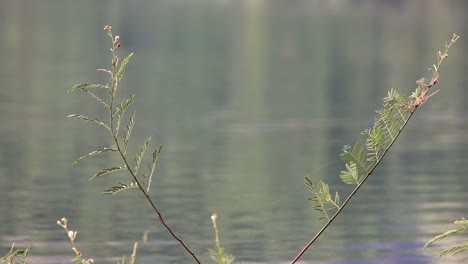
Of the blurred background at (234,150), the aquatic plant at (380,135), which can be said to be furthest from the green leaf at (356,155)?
the blurred background at (234,150)

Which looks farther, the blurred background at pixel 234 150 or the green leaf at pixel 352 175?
the blurred background at pixel 234 150

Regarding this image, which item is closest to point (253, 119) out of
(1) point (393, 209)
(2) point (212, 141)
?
(2) point (212, 141)

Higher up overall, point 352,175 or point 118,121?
point 118,121

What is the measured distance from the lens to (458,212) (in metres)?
14.3

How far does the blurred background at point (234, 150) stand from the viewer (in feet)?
41.0

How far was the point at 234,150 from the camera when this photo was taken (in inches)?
864

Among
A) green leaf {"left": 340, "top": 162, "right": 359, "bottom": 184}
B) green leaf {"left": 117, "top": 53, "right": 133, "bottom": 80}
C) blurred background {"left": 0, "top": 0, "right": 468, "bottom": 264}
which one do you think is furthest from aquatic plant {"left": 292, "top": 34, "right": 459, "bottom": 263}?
blurred background {"left": 0, "top": 0, "right": 468, "bottom": 264}

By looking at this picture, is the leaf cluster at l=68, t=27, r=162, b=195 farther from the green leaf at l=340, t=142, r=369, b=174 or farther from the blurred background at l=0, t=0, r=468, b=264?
the blurred background at l=0, t=0, r=468, b=264

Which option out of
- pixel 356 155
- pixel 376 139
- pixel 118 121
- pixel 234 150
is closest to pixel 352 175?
pixel 356 155

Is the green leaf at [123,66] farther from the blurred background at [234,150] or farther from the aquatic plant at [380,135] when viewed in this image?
the blurred background at [234,150]

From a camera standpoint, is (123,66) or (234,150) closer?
(123,66)

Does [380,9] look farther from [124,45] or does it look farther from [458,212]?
[458,212]

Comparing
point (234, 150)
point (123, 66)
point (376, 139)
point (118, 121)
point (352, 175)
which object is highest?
point (123, 66)

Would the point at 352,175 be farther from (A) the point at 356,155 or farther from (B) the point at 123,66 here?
(B) the point at 123,66
